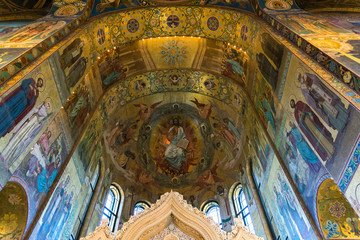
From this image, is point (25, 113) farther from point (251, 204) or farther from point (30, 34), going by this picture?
point (251, 204)

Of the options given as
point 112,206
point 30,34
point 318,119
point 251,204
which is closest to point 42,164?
point 30,34

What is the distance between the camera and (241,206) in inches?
490

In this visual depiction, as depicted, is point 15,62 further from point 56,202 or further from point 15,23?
point 15,23

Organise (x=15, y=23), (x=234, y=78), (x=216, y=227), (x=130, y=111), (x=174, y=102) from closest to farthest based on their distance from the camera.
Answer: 1. (x=216, y=227)
2. (x=15, y=23)
3. (x=234, y=78)
4. (x=130, y=111)
5. (x=174, y=102)

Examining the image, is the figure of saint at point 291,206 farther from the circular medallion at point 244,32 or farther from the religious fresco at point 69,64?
the religious fresco at point 69,64

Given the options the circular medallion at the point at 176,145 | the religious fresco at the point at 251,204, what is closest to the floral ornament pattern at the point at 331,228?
the religious fresco at the point at 251,204

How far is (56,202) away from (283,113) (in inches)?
Answer: 293

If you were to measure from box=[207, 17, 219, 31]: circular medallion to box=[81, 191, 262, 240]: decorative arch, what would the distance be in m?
7.97

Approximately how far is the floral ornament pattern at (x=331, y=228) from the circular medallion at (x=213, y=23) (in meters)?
8.16

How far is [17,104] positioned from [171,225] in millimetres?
4242

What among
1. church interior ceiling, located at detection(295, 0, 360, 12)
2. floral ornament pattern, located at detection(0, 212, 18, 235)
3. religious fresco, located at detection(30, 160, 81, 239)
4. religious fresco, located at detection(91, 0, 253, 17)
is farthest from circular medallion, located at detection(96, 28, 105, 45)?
church interior ceiling, located at detection(295, 0, 360, 12)

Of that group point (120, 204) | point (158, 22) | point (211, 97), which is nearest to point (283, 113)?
point (211, 97)

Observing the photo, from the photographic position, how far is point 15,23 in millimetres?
9727

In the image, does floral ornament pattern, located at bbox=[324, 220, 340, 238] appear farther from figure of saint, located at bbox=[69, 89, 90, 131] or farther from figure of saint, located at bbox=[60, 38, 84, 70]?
figure of saint, located at bbox=[60, 38, 84, 70]
